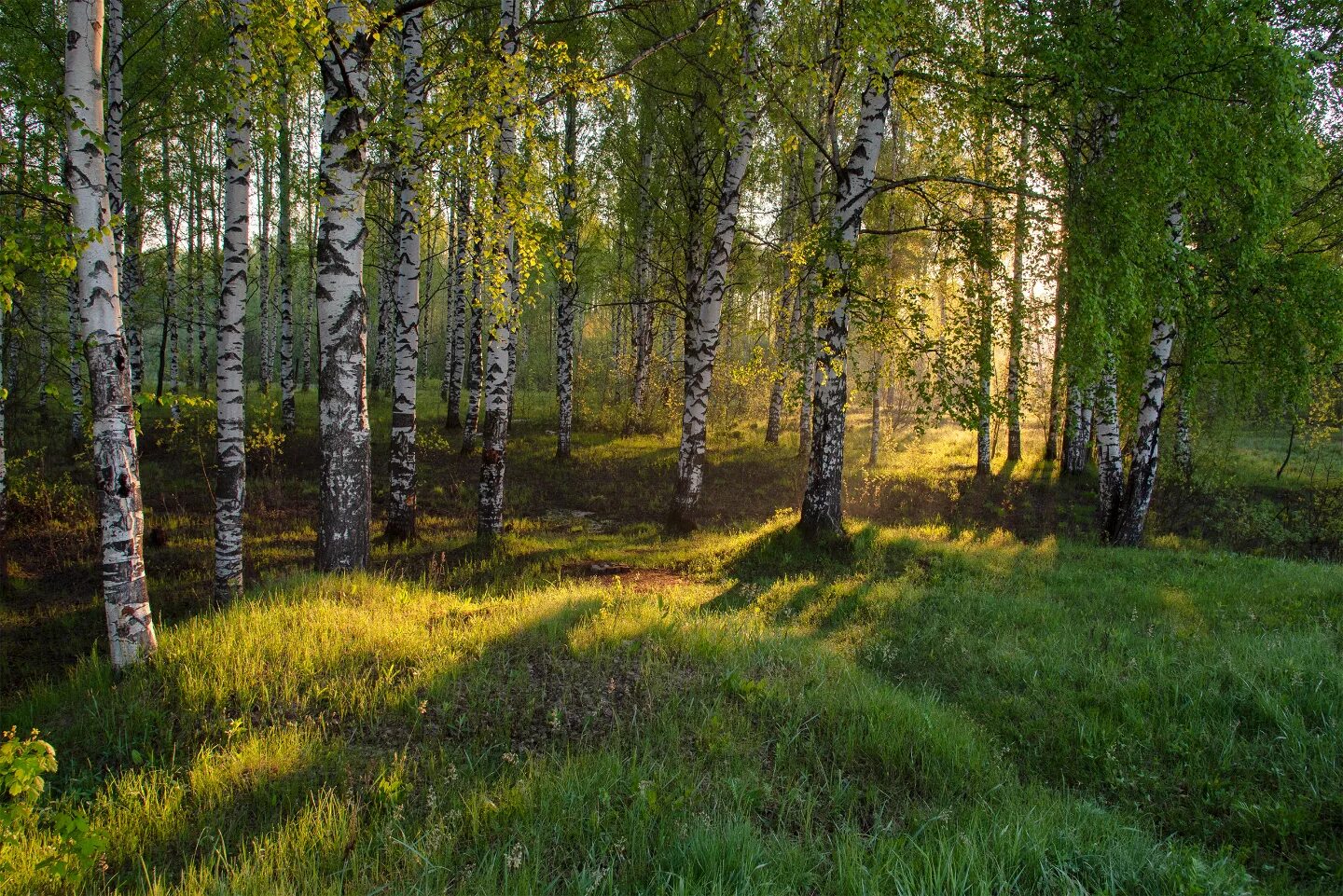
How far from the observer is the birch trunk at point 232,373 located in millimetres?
7359

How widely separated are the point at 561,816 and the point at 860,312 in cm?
844

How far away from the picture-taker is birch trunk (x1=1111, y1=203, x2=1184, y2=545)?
11078 millimetres

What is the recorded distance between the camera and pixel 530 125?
7434 millimetres

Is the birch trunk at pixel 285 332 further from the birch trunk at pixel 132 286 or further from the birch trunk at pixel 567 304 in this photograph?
the birch trunk at pixel 567 304

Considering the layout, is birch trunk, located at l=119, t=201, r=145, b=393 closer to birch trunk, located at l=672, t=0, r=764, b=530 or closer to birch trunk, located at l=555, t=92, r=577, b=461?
birch trunk, located at l=555, t=92, r=577, b=461

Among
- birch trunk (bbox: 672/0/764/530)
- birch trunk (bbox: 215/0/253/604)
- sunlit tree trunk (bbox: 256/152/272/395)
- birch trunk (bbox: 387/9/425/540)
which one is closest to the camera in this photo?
birch trunk (bbox: 215/0/253/604)

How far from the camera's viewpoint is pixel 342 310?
6637 millimetres

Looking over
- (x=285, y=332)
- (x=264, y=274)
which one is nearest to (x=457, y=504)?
Answer: (x=285, y=332)

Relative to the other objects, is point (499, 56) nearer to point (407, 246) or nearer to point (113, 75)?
point (407, 246)

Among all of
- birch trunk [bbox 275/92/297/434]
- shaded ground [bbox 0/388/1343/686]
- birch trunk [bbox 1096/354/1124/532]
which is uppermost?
birch trunk [bbox 275/92/297/434]

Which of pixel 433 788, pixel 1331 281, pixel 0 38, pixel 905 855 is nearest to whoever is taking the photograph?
pixel 905 855

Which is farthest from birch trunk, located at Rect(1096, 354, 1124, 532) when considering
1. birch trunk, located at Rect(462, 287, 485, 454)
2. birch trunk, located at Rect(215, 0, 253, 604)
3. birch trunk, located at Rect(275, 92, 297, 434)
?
birch trunk, located at Rect(275, 92, 297, 434)

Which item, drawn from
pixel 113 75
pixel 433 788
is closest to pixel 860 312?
pixel 433 788

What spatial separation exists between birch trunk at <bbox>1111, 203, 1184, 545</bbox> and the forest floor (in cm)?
277
